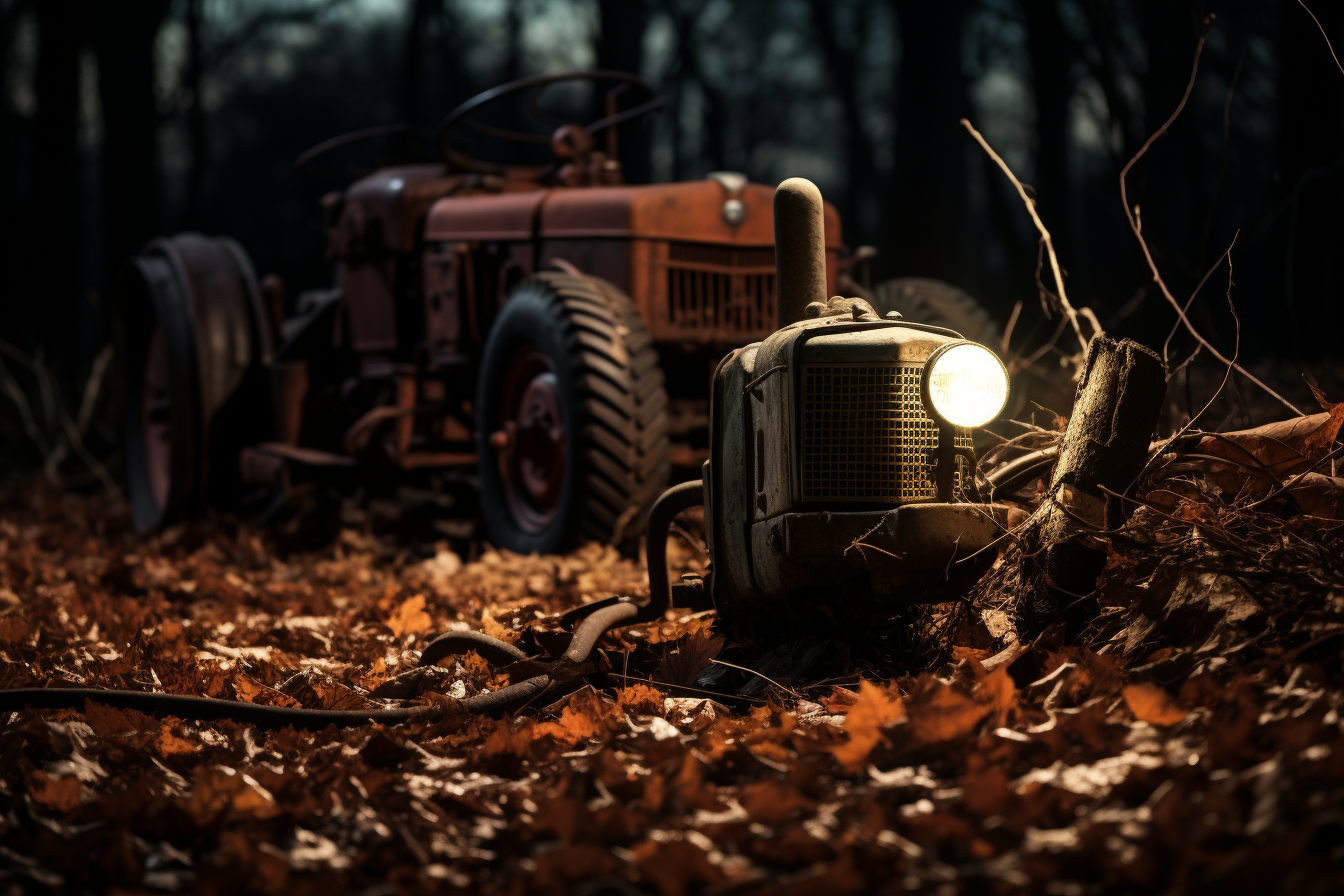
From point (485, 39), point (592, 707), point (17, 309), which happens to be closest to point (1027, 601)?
point (592, 707)

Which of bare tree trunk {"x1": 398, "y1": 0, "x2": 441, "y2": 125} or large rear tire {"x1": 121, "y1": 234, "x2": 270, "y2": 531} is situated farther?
bare tree trunk {"x1": 398, "y1": 0, "x2": 441, "y2": 125}

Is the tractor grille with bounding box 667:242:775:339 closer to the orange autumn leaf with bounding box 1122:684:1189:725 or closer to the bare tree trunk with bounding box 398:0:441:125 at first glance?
the orange autumn leaf with bounding box 1122:684:1189:725

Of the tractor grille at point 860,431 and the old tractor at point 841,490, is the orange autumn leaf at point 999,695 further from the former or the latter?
the tractor grille at point 860,431

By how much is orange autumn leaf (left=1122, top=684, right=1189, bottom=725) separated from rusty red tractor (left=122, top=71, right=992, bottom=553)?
294cm

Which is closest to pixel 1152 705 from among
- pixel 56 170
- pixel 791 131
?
pixel 56 170

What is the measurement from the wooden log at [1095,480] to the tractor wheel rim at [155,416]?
21.3ft

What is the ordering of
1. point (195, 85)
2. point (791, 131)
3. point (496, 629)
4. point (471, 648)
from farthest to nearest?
point (791, 131) < point (195, 85) < point (496, 629) < point (471, 648)

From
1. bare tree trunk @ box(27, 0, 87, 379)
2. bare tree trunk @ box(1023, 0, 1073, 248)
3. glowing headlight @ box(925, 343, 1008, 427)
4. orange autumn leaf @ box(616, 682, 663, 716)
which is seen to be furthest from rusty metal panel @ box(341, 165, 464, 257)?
bare tree trunk @ box(1023, 0, 1073, 248)

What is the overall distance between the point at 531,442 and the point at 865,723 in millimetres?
3631

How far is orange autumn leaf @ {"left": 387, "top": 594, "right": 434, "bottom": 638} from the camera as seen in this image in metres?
4.26

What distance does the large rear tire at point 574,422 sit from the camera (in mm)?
5227

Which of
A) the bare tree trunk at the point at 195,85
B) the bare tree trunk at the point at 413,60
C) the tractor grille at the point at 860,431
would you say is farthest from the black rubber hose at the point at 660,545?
the bare tree trunk at the point at 413,60

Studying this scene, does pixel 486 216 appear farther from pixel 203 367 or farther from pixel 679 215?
pixel 203 367

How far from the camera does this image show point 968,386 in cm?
307
